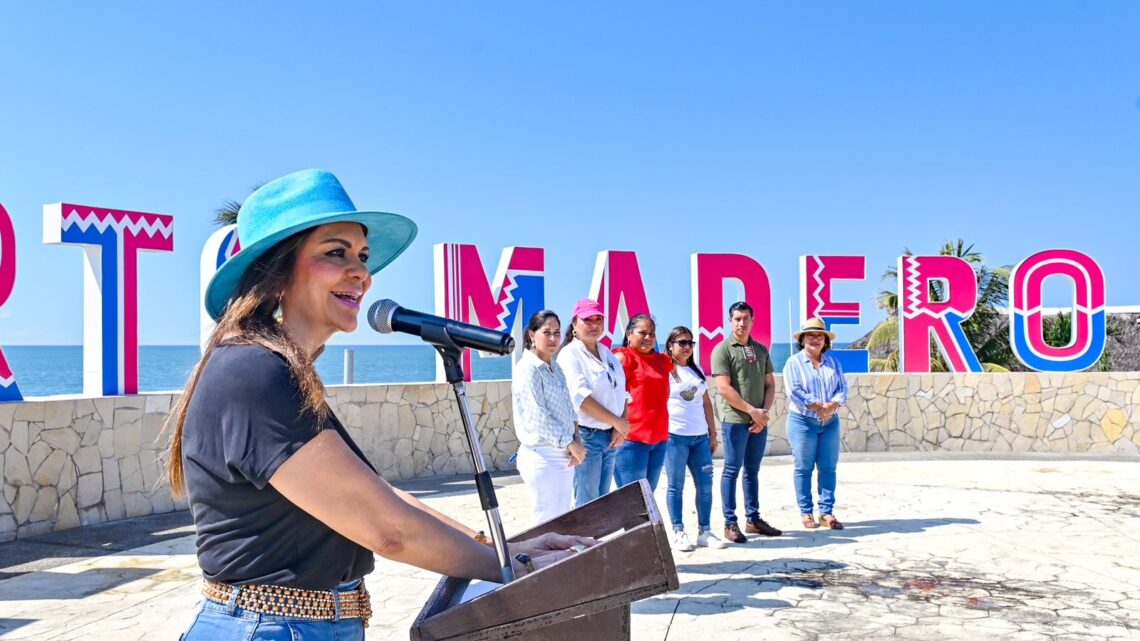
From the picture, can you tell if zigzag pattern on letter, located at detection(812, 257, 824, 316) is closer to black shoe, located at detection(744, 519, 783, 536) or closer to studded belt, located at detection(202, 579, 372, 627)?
black shoe, located at detection(744, 519, 783, 536)

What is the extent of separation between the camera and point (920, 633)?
4.60 metres

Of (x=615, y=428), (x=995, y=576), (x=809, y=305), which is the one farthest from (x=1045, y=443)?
(x=615, y=428)

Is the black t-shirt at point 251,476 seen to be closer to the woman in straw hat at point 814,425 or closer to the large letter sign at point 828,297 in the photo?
the woman in straw hat at point 814,425

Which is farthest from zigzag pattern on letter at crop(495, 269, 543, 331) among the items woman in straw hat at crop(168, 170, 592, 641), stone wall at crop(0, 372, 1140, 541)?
woman in straw hat at crop(168, 170, 592, 641)

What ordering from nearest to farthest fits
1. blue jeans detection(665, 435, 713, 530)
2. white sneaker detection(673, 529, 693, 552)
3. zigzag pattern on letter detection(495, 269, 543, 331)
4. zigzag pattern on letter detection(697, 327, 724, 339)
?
white sneaker detection(673, 529, 693, 552) → blue jeans detection(665, 435, 713, 530) → zigzag pattern on letter detection(495, 269, 543, 331) → zigzag pattern on letter detection(697, 327, 724, 339)

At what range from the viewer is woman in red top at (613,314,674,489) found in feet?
20.5

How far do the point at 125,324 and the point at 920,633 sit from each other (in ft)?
23.5

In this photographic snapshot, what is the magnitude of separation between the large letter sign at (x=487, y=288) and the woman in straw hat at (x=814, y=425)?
14.6 feet

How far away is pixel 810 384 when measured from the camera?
7234 mm

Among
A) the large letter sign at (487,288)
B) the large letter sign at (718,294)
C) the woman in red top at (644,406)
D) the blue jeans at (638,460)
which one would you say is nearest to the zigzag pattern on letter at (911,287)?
Answer: the large letter sign at (718,294)

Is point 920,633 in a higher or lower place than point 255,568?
lower

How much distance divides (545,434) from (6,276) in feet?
16.9

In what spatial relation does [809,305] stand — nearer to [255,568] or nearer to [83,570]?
[83,570]

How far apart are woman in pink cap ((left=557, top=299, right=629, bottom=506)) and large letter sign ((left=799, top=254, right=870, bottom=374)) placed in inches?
291
